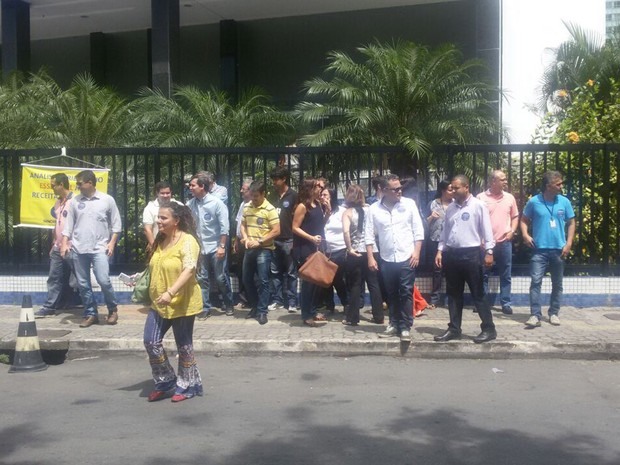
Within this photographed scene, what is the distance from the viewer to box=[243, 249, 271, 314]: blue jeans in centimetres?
956

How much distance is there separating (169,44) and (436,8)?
5.97 meters

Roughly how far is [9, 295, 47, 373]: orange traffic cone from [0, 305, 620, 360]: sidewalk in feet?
2.46

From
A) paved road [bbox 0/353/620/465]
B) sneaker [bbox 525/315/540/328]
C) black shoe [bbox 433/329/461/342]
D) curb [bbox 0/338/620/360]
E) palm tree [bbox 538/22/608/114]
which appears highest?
palm tree [bbox 538/22/608/114]

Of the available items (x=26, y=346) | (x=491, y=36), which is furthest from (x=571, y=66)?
(x=26, y=346)

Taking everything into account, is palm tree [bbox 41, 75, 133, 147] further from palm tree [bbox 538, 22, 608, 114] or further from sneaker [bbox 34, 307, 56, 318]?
palm tree [bbox 538, 22, 608, 114]

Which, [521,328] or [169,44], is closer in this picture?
[521,328]

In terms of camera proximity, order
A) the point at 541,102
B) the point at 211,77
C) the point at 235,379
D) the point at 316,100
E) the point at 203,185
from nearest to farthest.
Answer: the point at 235,379
the point at 203,185
the point at 541,102
the point at 316,100
the point at 211,77

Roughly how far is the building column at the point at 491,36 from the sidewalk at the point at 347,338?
705 cm

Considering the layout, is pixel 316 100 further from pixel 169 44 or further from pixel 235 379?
pixel 235 379

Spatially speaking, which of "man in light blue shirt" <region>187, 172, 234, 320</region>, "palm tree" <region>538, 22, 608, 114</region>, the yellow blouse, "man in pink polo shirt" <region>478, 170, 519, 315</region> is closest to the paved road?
the yellow blouse

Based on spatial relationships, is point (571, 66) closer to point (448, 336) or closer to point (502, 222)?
point (502, 222)

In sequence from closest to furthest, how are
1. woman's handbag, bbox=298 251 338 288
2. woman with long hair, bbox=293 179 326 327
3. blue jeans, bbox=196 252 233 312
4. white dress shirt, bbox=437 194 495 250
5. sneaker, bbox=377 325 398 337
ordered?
white dress shirt, bbox=437 194 495 250
sneaker, bbox=377 325 398 337
woman's handbag, bbox=298 251 338 288
woman with long hair, bbox=293 179 326 327
blue jeans, bbox=196 252 233 312

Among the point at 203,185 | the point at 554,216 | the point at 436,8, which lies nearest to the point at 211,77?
the point at 436,8

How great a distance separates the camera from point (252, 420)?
6.15 m
